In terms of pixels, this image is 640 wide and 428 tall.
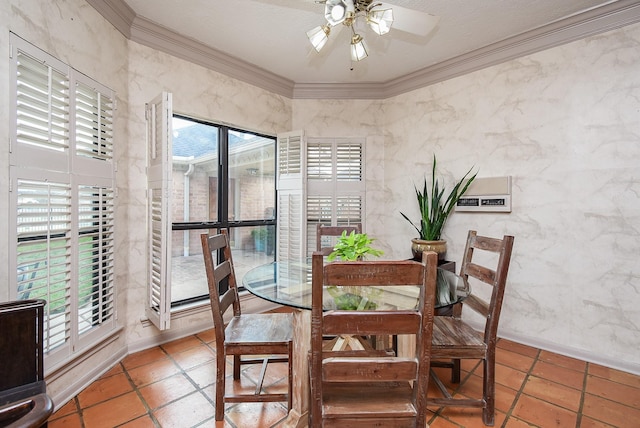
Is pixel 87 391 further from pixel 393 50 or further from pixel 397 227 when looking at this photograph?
pixel 393 50

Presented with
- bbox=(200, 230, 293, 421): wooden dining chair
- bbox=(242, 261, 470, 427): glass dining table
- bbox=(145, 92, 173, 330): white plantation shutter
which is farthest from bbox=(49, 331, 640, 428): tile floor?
bbox=(145, 92, 173, 330): white plantation shutter

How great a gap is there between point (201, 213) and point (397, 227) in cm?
223

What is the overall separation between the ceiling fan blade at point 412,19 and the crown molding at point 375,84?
1420 millimetres

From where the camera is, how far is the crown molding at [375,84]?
2227 millimetres

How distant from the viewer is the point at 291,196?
11.4 feet

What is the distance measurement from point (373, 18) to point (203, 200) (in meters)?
2.21

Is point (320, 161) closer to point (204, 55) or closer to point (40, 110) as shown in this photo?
point (204, 55)

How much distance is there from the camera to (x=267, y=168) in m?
3.65

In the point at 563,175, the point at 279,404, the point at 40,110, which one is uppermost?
the point at 40,110

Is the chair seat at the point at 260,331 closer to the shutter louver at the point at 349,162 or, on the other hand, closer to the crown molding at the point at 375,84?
the shutter louver at the point at 349,162

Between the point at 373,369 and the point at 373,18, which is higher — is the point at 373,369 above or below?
below

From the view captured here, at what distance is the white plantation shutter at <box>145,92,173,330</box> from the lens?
2.21m

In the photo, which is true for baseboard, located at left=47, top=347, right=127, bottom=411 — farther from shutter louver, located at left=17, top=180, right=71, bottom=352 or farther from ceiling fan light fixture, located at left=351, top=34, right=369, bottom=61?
ceiling fan light fixture, located at left=351, top=34, right=369, bottom=61


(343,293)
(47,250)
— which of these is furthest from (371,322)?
(47,250)
